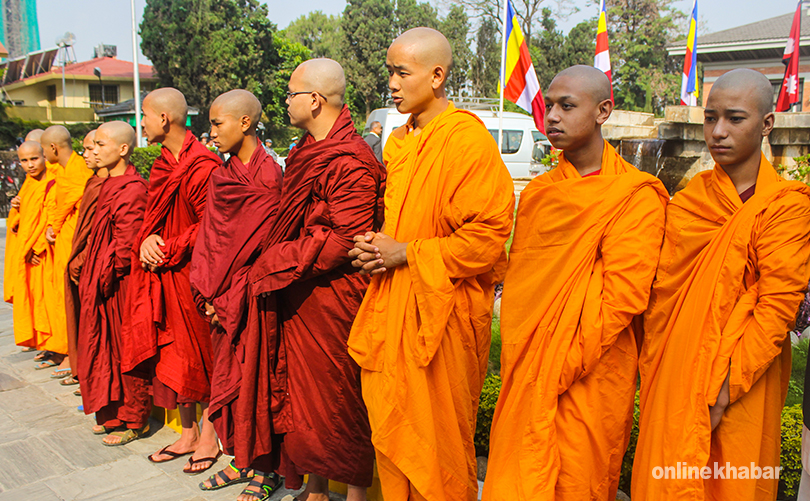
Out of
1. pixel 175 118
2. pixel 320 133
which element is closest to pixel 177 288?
pixel 175 118

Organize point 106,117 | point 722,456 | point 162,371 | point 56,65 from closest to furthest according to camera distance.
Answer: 1. point 722,456
2. point 162,371
3. point 106,117
4. point 56,65

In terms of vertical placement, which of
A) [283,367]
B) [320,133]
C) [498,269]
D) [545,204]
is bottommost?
[283,367]

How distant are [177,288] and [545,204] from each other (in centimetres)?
227

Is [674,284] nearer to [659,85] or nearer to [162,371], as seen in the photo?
[162,371]

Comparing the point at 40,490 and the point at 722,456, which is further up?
the point at 722,456

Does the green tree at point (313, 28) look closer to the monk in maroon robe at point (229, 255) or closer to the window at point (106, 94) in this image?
the window at point (106, 94)

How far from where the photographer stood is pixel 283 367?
9.90 ft

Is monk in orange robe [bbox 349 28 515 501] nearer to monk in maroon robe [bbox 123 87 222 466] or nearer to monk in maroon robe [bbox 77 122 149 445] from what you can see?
monk in maroon robe [bbox 123 87 222 466]

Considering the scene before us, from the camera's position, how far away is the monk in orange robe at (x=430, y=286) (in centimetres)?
243

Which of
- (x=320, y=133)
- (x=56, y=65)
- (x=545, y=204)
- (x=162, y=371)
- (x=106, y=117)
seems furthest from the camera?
(x=56, y=65)

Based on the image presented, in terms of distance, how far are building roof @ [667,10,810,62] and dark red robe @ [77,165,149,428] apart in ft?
75.4

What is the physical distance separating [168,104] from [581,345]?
2813 mm

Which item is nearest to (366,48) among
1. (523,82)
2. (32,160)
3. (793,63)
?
(793,63)

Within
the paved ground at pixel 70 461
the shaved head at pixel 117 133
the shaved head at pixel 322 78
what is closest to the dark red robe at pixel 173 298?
the paved ground at pixel 70 461
